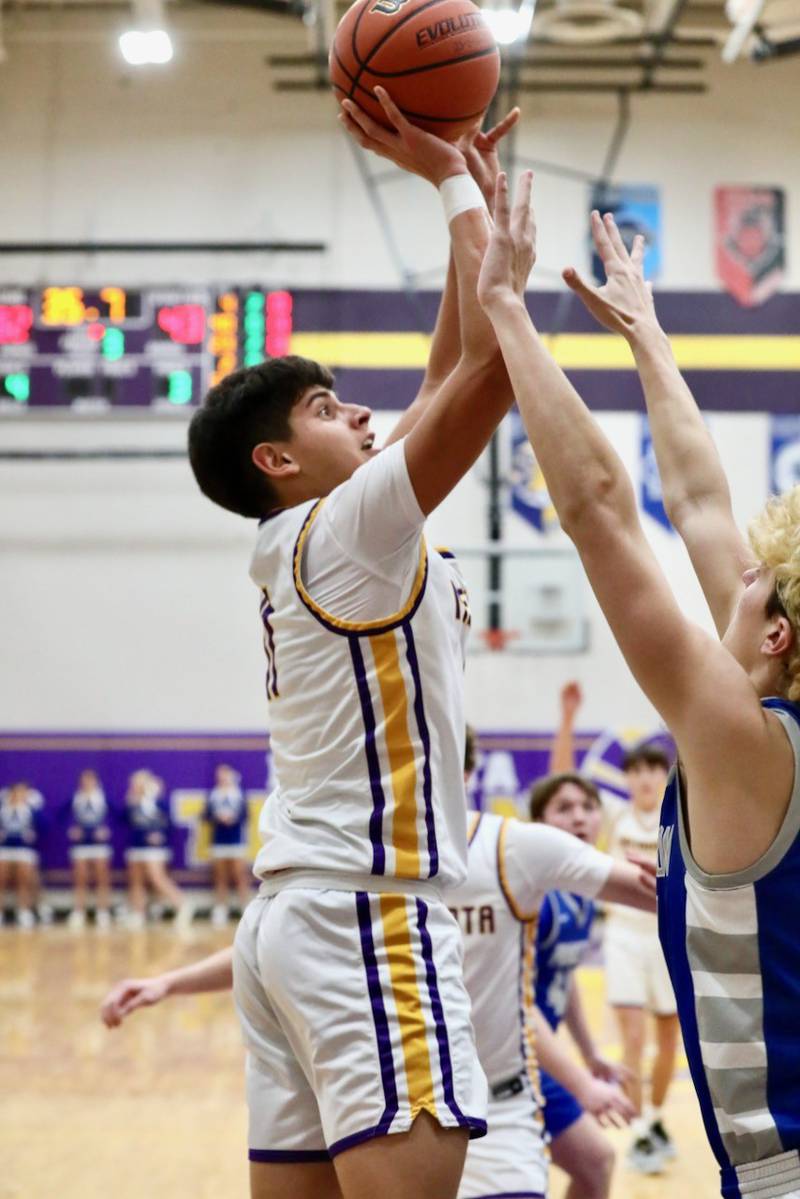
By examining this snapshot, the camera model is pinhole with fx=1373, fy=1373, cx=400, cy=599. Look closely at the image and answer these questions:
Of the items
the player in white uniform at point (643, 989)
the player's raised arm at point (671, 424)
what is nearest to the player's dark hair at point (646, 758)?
the player in white uniform at point (643, 989)

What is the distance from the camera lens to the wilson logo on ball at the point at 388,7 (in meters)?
2.73

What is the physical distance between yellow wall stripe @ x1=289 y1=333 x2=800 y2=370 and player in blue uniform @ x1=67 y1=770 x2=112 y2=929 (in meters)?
5.15

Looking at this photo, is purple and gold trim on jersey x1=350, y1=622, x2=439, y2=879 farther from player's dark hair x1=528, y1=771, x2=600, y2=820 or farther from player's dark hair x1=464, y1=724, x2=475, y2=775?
player's dark hair x1=528, y1=771, x2=600, y2=820

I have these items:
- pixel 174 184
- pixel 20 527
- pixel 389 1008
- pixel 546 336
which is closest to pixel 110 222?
pixel 174 184

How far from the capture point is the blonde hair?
1793 mm

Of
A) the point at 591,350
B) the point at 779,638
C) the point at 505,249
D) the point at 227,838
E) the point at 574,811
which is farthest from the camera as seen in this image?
the point at 591,350

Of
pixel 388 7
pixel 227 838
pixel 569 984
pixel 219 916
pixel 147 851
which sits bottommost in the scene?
pixel 219 916

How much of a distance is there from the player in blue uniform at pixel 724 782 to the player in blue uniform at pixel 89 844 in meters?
12.7

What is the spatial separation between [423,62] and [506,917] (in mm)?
2050

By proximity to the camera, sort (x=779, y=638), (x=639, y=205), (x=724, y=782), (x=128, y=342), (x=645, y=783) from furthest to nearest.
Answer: (x=639, y=205)
(x=128, y=342)
(x=645, y=783)
(x=779, y=638)
(x=724, y=782)

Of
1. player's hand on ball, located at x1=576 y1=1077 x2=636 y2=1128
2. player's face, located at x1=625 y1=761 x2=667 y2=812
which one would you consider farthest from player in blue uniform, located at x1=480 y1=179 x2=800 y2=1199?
player's face, located at x1=625 y1=761 x2=667 y2=812

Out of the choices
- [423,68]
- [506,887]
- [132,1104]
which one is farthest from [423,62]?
[132,1104]

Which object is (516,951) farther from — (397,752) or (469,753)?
(397,752)

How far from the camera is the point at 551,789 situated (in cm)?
458
